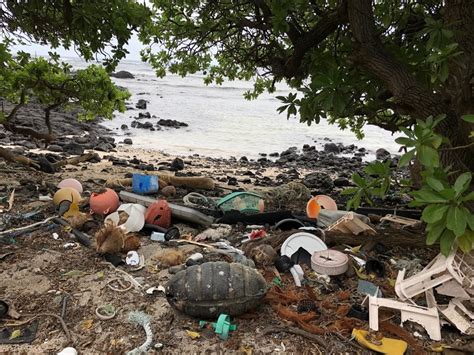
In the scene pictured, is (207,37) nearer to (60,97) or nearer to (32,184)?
(60,97)

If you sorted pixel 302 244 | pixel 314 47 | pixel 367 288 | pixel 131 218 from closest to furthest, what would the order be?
pixel 367 288, pixel 302 244, pixel 131 218, pixel 314 47

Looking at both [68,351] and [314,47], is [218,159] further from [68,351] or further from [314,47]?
[68,351]

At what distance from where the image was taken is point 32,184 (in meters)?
5.73

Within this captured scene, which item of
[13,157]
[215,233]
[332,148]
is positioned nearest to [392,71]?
[215,233]

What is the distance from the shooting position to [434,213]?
2385 mm

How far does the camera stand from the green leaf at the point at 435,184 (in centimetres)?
241

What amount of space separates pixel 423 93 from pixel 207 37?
13.7ft

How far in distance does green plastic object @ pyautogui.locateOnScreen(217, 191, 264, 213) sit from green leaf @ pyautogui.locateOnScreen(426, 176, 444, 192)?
2812 mm

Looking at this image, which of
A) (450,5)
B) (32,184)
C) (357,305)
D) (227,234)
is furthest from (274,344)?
(32,184)

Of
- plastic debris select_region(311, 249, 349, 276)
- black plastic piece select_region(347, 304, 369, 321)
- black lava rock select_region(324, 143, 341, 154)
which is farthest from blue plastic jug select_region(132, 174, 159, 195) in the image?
black lava rock select_region(324, 143, 341, 154)

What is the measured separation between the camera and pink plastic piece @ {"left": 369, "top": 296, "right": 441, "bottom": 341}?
2699 mm

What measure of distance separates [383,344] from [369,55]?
8.05 ft

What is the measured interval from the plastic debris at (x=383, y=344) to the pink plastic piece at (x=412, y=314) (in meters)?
0.12

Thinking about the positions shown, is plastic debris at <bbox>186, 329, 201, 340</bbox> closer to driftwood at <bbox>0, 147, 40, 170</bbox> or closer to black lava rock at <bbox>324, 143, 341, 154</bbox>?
driftwood at <bbox>0, 147, 40, 170</bbox>
